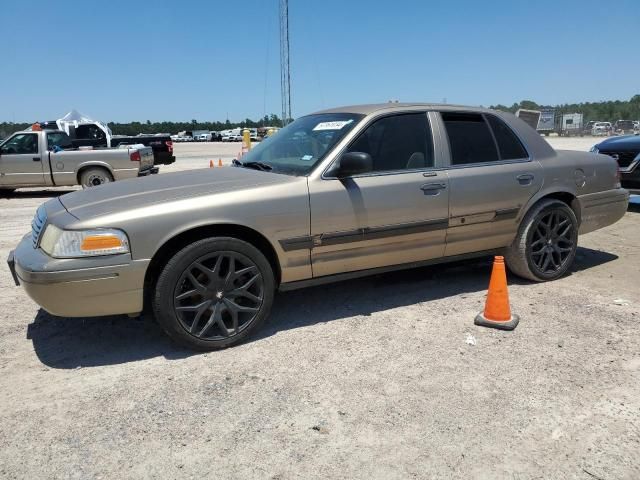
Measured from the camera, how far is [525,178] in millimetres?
4746

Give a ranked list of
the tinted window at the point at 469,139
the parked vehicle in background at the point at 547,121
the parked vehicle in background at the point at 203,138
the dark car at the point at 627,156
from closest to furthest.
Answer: the tinted window at the point at 469,139, the dark car at the point at 627,156, the parked vehicle in background at the point at 547,121, the parked vehicle in background at the point at 203,138

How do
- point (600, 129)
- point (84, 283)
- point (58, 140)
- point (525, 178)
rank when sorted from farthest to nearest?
point (600, 129) → point (58, 140) → point (525, 178) → point (84, 283)

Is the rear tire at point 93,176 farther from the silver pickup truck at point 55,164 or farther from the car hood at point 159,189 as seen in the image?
the car hood at point 159,189

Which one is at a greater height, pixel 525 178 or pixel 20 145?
pixel 20 145

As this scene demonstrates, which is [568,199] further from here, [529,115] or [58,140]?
[58,140]

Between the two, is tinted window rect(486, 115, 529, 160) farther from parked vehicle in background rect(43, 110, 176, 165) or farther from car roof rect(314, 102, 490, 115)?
parked vehicle in background rect(43, 110, 176, 165)

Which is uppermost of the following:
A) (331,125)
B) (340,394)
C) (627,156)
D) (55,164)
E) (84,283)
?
(331,125)

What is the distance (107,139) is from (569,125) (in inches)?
2060

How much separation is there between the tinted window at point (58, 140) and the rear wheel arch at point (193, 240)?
10.6 meters

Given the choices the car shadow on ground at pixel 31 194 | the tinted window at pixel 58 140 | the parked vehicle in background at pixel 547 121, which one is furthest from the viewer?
the parked vehicle in background at pixel 547 121

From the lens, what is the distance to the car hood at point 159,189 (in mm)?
3469

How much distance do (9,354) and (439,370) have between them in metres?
2.96

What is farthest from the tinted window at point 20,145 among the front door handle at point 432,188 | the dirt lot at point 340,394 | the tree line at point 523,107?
the tree line at point 523,107

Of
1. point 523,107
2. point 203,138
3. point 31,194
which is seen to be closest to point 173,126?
point 203,138
